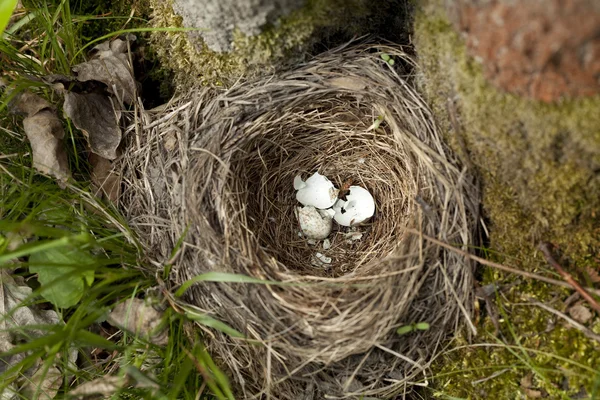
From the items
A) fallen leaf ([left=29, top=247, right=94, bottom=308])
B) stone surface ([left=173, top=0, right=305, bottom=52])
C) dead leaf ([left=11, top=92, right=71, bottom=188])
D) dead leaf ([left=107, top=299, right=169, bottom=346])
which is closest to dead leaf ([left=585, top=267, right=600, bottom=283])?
stone surface ([left=173, top=0, right=305, bottom=52])

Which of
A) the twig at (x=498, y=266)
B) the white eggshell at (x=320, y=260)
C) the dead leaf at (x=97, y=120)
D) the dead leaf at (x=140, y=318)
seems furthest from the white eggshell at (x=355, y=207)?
the dead leaf at (x=97, y=120)

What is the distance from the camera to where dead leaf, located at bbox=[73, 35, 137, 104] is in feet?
7.10

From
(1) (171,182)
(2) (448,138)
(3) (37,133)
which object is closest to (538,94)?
(2) (448,138)

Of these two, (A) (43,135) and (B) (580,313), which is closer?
(B) (580,313)

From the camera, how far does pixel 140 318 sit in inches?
74.2

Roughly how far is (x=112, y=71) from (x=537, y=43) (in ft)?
5.38

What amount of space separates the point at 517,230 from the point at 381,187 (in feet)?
2.15

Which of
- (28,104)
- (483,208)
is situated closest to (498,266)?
(483,208)

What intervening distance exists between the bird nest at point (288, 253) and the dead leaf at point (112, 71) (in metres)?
0.14

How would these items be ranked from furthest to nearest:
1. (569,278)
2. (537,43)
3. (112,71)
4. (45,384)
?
(112,71), (45,384), (569,278), (537,43)

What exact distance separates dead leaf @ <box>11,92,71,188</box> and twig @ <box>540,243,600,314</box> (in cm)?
180

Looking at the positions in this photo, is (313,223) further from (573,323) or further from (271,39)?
(573,323)

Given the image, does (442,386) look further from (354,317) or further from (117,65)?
(117,65)

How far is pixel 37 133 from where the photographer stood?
2104 mm
